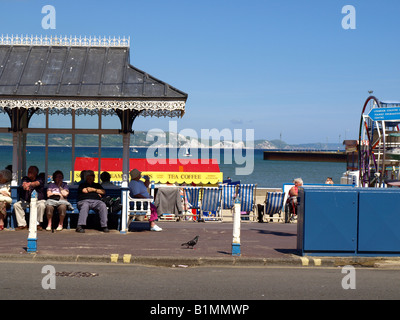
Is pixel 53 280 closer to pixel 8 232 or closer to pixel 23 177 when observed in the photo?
pixel 8 232

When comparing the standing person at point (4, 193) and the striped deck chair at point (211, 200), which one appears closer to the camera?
the standing person at point (4, 193)

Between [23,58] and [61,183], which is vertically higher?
[23,58]

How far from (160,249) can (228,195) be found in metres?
9.17

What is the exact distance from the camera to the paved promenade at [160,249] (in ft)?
37.3

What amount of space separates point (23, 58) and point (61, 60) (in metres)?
0.92

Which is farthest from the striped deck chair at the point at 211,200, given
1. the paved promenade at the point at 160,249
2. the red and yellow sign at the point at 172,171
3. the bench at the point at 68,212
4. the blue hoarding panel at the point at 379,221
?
the blue hoarding panel at the point at 379,221

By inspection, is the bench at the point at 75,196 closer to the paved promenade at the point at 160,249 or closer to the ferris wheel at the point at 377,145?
the paved promenade at the point at 160,249

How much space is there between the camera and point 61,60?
15.7m

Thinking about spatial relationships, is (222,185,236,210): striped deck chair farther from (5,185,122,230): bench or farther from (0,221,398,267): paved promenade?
(5,185,122,230): bench

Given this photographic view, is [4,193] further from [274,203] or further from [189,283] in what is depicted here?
[274,203]

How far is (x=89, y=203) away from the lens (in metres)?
15.0

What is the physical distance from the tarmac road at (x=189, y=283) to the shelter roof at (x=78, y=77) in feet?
15.6

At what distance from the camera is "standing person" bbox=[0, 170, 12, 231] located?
49.7 feet
